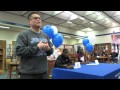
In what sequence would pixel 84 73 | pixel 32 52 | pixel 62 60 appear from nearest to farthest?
pixel 32 52 < pixel 84 73 < pixel 62 60

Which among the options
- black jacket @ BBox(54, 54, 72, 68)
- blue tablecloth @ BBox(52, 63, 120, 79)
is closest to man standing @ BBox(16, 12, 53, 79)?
blue tablecloth @ BBox(52, 63, 120, 79)

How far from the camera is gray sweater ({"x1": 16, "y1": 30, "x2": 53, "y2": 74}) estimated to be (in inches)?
49.6

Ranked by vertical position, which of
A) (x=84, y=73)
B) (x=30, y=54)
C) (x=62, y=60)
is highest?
(x=30, y=54)

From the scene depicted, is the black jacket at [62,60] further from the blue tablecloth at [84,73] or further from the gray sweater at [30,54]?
the gray sweater at [30,54]

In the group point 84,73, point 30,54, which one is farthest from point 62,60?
point 30,54

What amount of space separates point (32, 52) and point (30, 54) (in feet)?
0.11

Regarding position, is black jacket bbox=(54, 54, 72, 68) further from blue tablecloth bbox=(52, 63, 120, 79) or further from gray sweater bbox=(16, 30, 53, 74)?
gray sweater bbox=(16, 30, 53, 74)

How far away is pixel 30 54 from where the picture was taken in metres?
1.27

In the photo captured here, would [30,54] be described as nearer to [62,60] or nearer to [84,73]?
[84,73]

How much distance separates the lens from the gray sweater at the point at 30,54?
49.6 inches
